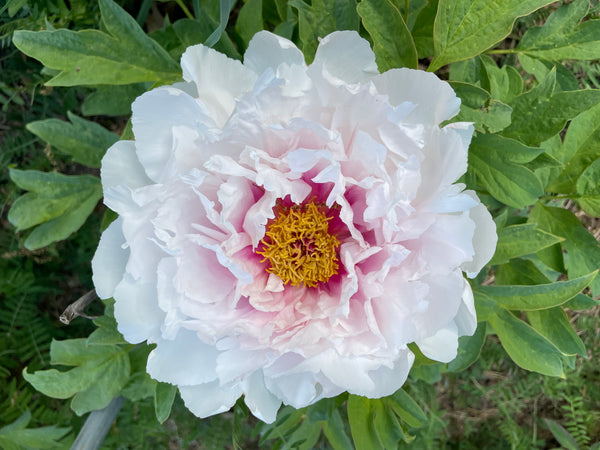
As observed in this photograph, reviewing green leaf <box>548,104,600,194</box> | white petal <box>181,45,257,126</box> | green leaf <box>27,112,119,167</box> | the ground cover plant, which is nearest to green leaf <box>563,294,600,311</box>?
the ground cover plant

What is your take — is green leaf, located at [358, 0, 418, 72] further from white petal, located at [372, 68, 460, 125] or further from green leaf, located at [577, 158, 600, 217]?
green leaf, located at [577, 158, 600, 217]

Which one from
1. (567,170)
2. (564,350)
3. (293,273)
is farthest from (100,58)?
(564,350)

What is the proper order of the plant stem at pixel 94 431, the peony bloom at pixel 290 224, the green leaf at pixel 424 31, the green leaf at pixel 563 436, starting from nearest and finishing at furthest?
1. the peony bloom at pixel 290 224
2. the green leaf at pixel 424 31
3. the plant stem at pixel 94 431
4. the green leaf at pixel 563 436

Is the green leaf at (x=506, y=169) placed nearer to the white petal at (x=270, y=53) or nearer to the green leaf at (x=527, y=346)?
the green leaf at (x=527, y=346)

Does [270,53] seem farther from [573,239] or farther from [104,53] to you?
[573,239]

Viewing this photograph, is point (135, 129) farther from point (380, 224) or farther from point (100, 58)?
point (380, 224)

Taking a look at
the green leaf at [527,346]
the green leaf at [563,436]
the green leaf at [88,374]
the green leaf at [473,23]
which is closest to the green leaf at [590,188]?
the green leaf at [527,346]
